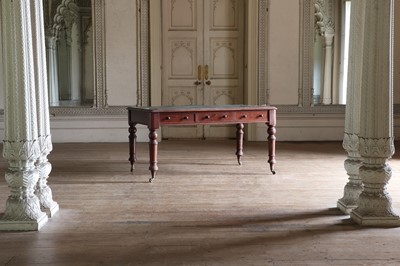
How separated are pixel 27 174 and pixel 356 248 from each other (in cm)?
226

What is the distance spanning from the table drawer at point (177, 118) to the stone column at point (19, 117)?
187 cm

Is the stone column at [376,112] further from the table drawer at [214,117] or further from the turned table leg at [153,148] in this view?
the turned table leg at [153,148]

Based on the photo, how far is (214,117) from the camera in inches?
220

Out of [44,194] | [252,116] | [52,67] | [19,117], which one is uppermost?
[52,67]

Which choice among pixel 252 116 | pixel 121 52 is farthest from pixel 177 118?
pixel 121 52

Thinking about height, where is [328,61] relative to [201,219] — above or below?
above

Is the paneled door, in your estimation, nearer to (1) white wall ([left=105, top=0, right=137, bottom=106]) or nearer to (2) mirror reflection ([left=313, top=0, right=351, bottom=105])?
(1) white wall ([left=105, top=0, right=137, bottom=106])

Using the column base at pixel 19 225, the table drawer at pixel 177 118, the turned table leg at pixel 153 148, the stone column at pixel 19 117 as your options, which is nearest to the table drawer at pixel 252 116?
the table drawer at pixel 177 118

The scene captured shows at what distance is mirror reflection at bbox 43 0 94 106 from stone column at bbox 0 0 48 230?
5.70 metres

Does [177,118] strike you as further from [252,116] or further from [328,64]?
[328,64]

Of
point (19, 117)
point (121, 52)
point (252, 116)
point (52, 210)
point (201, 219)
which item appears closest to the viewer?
point (19, 117)

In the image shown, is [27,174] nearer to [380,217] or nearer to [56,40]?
[380,217]

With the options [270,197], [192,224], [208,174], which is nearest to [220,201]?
[270,197]

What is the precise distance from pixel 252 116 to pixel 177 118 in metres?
0.88
